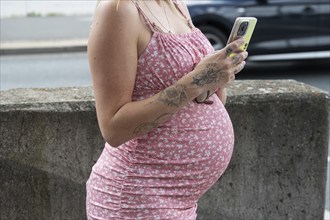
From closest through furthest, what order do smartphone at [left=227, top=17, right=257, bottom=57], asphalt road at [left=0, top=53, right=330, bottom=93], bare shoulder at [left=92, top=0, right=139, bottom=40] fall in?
bare shoulder at [left=92, top=0, right=139, bottom=40] → smartphone at [left=227, top=17, right=257, bottom=57] → asphalt road at [left=0, top=53, right=330, bottom=93]

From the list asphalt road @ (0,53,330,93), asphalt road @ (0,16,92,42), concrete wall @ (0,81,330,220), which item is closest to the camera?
concrete wall @ (0,81,330,220)

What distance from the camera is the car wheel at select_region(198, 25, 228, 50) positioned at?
949 centimetres

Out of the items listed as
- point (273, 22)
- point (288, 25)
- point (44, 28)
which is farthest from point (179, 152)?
point (44, 28)

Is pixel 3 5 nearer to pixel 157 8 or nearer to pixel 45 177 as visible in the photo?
pixel 45 177

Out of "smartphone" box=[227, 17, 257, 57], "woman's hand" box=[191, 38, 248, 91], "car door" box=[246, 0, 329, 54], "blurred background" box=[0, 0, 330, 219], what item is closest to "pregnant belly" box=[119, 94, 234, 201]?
"woman's hand" box=[191, 38, 248, 91]

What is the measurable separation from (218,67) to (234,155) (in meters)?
1.45

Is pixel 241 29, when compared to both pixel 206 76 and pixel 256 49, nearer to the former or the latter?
pixel 206 76

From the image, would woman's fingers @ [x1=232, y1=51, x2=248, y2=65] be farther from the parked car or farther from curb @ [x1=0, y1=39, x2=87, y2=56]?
curb @ [x1=0, y1=39, x2=87, y2=56]

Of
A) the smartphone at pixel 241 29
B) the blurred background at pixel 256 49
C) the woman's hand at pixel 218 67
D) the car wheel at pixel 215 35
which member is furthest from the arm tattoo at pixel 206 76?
the car wheel at pixel 215 35

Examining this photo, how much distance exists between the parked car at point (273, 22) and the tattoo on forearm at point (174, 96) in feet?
24.7

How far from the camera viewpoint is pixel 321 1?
364 inches

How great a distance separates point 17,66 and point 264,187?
30.8 ft

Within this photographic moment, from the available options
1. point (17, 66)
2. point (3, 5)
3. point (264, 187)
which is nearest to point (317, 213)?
point (264, 187)

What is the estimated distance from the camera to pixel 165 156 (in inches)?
74.6
